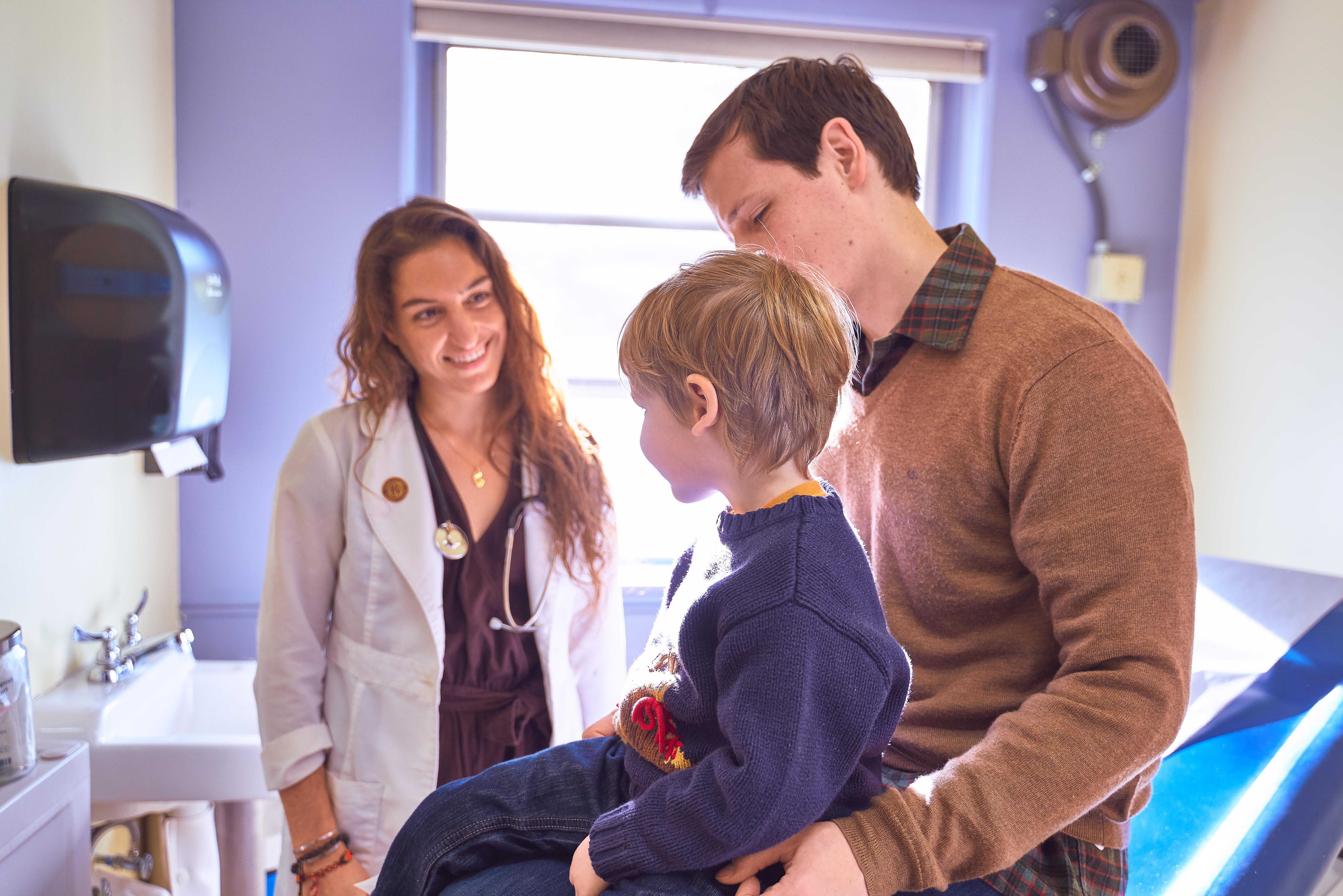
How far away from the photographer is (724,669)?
2.55ft

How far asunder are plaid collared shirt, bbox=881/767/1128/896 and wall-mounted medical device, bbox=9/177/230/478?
55.2 inches

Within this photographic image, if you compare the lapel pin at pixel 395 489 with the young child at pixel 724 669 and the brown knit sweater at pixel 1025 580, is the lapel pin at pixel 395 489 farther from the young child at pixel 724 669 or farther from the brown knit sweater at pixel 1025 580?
the brown knit sweater at pixel 1025 580

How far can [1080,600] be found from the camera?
0.82m

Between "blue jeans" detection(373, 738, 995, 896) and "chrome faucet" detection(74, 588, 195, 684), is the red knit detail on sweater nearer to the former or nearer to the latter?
"blue jeans" detection(373, 738, 995, 896)

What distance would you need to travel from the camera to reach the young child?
2.41 feet

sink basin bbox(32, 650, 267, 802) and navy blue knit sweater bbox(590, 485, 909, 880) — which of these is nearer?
navy blue knit sweater bbox(590, 485, 909, 880)

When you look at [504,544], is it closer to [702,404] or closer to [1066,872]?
[702,404]

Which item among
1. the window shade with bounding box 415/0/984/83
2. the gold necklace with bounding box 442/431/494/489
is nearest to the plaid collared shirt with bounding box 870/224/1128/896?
the gold necklace with bounding box 442/431/494/489

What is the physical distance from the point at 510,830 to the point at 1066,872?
1.80 feet

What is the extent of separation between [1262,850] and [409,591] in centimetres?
119

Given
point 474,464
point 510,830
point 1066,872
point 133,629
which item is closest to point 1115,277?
point 474,464

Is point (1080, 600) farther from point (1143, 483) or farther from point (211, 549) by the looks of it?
point (211, 549)

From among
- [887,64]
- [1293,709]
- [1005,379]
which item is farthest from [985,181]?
[1005,379]

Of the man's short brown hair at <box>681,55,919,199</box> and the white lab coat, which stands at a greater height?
the man's short brown hair at <box>681,55,919,199</box>
